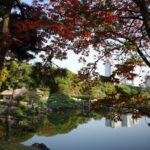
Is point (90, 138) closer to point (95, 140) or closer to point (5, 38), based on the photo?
point (95, 140)

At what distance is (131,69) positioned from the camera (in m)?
8.43

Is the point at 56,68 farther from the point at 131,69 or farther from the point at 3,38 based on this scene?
the point at 131,69

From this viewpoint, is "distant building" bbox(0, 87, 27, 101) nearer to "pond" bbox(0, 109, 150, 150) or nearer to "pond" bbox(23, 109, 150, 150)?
"pond" bbox(0, 109, 150, 150)

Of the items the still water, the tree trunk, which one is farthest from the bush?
the tree trunk

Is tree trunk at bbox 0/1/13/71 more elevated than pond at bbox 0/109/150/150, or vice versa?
tree trunk at bbox 0/1/13/71

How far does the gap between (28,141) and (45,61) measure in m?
17.1

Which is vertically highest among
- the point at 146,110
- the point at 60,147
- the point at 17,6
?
the point at 17,6

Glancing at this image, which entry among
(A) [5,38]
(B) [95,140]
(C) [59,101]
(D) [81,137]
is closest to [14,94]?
(C) [59,101]

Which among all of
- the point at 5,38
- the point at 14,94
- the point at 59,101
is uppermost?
the point at 14,94

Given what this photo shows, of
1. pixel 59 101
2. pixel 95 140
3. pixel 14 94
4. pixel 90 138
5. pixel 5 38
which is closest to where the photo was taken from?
pixel 5 38

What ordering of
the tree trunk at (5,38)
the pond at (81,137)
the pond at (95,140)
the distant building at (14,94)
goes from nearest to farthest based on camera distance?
the tree trunk at (5,38), the pond at (95,140), the pond at (81,137), the distant building at (14,94)

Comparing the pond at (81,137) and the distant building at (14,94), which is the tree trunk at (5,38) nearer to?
the pond at (81,137)

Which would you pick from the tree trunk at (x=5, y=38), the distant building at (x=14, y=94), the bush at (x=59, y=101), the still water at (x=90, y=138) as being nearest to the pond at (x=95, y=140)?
the still water at (x=90, y=138)

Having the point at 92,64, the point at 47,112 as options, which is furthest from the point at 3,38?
the point at 47,112
